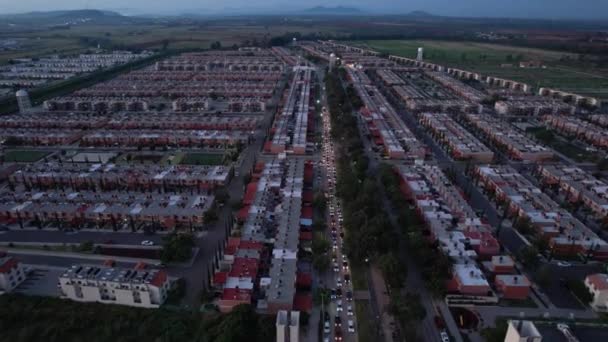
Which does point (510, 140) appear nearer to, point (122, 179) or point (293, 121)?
point (293, 121)

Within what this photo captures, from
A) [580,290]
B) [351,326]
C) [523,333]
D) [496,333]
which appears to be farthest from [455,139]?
[523,333]

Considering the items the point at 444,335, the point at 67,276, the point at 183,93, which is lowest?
the point at 444,335

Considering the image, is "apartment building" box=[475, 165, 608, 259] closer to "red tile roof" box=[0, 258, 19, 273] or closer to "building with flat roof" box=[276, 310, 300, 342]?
"building with flat roof" box=[276, 310, 300, 342]

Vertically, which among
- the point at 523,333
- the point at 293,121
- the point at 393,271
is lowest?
the point at 393,271

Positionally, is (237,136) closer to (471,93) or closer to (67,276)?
(67,276)

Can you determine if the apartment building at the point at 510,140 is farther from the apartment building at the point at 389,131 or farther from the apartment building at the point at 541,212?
the apartment building at the point at 389,131

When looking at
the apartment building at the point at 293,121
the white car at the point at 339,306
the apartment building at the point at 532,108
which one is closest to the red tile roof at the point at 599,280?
the white car at the point at 339,306

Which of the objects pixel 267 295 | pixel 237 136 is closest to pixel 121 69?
pixel 237 136

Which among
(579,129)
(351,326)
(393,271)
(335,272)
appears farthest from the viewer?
(579,129)
